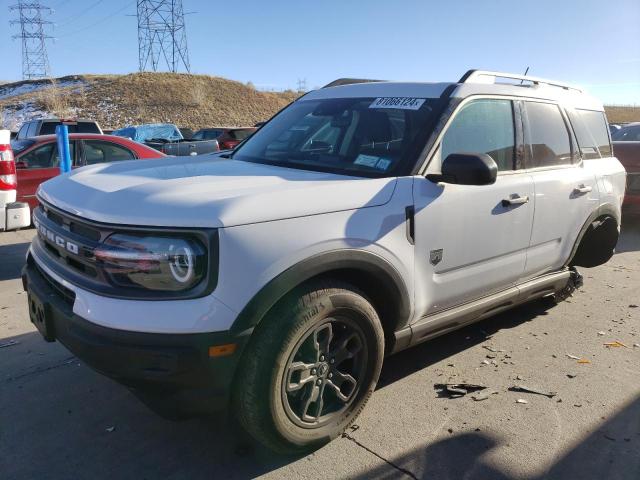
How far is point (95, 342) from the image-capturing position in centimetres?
227

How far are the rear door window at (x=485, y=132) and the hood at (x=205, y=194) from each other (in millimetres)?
646

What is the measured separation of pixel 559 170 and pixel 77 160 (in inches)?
280

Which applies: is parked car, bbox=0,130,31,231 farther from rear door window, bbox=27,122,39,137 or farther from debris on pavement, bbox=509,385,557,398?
rear door window, bbox=27,122,39,137

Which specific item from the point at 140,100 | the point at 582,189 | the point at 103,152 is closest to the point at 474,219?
the point at 582,189

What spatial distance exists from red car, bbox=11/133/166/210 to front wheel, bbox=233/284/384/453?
6.65m

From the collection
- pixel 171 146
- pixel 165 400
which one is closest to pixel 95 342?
pixel 165 400

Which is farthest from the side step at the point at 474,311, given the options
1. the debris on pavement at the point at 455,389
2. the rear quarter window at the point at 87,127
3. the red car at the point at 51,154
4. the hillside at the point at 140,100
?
the hillside at the point at 140,100

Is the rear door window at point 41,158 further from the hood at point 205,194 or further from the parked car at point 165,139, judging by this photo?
the parked car at point 165,139

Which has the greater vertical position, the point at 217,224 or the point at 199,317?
the point at 217,224

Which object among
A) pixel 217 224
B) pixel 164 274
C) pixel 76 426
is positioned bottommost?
pixel 76 426

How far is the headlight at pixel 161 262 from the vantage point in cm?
226

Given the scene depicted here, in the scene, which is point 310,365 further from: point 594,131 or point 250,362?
point 594,131

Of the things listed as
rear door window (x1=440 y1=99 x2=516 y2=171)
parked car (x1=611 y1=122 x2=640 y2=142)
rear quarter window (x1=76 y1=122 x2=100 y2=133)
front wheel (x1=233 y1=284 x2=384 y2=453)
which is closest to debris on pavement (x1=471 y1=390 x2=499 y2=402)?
front wheel (x1=233 y1=284 x2=384 y2=453)

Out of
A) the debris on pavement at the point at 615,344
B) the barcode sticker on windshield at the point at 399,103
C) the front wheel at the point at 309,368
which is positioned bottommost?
the debris on pavement at the point at 615,344
